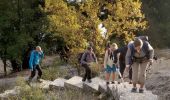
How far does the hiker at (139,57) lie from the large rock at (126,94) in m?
0.35

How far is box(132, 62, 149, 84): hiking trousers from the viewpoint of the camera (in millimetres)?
15148

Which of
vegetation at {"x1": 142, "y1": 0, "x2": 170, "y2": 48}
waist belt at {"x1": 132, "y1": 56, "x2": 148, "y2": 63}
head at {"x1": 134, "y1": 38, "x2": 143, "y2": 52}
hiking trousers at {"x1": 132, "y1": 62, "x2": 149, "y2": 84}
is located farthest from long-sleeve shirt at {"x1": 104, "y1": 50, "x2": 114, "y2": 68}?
vegetation at {"x1": 142, "y1": 0, "x2": 170, "y2": 48}

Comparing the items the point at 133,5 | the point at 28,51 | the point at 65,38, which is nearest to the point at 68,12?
the point at 65,38

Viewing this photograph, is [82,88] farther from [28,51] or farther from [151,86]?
[28,51]

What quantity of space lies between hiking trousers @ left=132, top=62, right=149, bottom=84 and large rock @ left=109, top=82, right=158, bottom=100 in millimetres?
427

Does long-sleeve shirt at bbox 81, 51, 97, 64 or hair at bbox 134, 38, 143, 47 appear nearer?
hair at bbox 134, 38, 143, 47

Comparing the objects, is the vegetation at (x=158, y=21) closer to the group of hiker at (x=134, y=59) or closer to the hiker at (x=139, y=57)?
the group of hiker at (x=134, y=59)

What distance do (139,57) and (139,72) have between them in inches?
21.6

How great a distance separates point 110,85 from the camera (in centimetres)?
1797

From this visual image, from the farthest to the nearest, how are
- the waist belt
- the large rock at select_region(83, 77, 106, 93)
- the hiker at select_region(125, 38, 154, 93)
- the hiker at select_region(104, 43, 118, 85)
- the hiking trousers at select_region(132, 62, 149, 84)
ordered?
the large rock at select_region(83, 77, 106, 93)
the hiker at select_region(104, 43, 118, 85)
the hiking trousers at select_region(132, 62, 149, 84)
the waist belt
the hiker at select_region(125, 38, 154, 93)

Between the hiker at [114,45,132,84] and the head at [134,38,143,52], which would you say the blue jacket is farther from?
the head at [134,38,143,52]

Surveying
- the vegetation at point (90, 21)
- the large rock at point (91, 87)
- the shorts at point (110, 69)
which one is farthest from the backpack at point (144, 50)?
the vegetation at point (90, 21)

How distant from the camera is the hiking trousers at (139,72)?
49.7 feet

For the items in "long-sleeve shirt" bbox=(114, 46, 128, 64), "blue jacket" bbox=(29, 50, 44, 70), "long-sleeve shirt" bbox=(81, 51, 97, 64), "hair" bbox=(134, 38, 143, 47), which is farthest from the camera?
"blue jacket" bbox=(29, 50, 44, 70)
